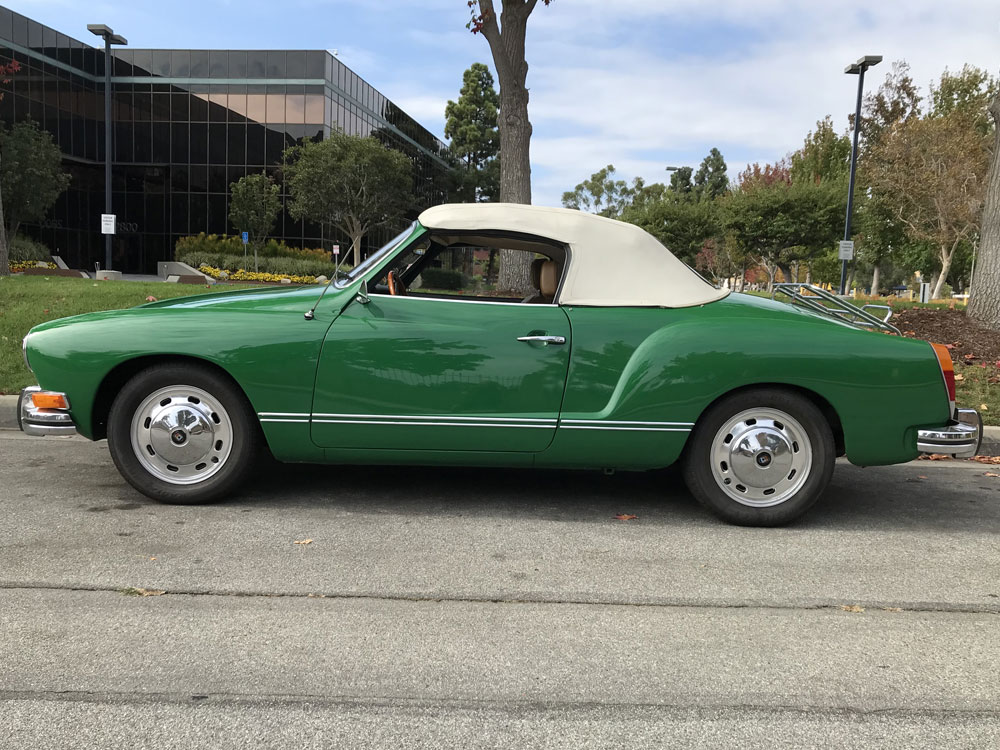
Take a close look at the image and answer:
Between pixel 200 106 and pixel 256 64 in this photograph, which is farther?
pixel 200 106

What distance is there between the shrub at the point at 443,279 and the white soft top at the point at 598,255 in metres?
0.35

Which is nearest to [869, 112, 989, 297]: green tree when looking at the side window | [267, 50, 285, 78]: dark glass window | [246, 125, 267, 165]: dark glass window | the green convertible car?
[267, 50, 285, 78]: dark glass window

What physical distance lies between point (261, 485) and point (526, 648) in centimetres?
244

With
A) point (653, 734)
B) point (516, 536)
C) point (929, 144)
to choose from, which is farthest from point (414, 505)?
point (929, 144)

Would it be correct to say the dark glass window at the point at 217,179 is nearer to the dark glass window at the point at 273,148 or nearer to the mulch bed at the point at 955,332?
the dark glass window at the point at 273,148

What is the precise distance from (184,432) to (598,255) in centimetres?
234

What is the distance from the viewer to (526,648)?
271 centimetres

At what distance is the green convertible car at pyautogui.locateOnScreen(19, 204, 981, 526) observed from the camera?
4.00 m

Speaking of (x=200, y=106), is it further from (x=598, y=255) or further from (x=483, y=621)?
(x=483, y=621)

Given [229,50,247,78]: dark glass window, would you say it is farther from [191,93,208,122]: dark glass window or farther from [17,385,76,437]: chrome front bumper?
[17,385,76,437]: chrome front bumper

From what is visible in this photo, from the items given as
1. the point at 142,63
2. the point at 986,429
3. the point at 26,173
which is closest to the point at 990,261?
the point at 986,429

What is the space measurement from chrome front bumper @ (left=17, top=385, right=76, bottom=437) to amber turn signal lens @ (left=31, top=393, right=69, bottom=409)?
17 millimetres

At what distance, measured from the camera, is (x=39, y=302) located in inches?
380

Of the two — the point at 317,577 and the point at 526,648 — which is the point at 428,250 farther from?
the point at 526,648
